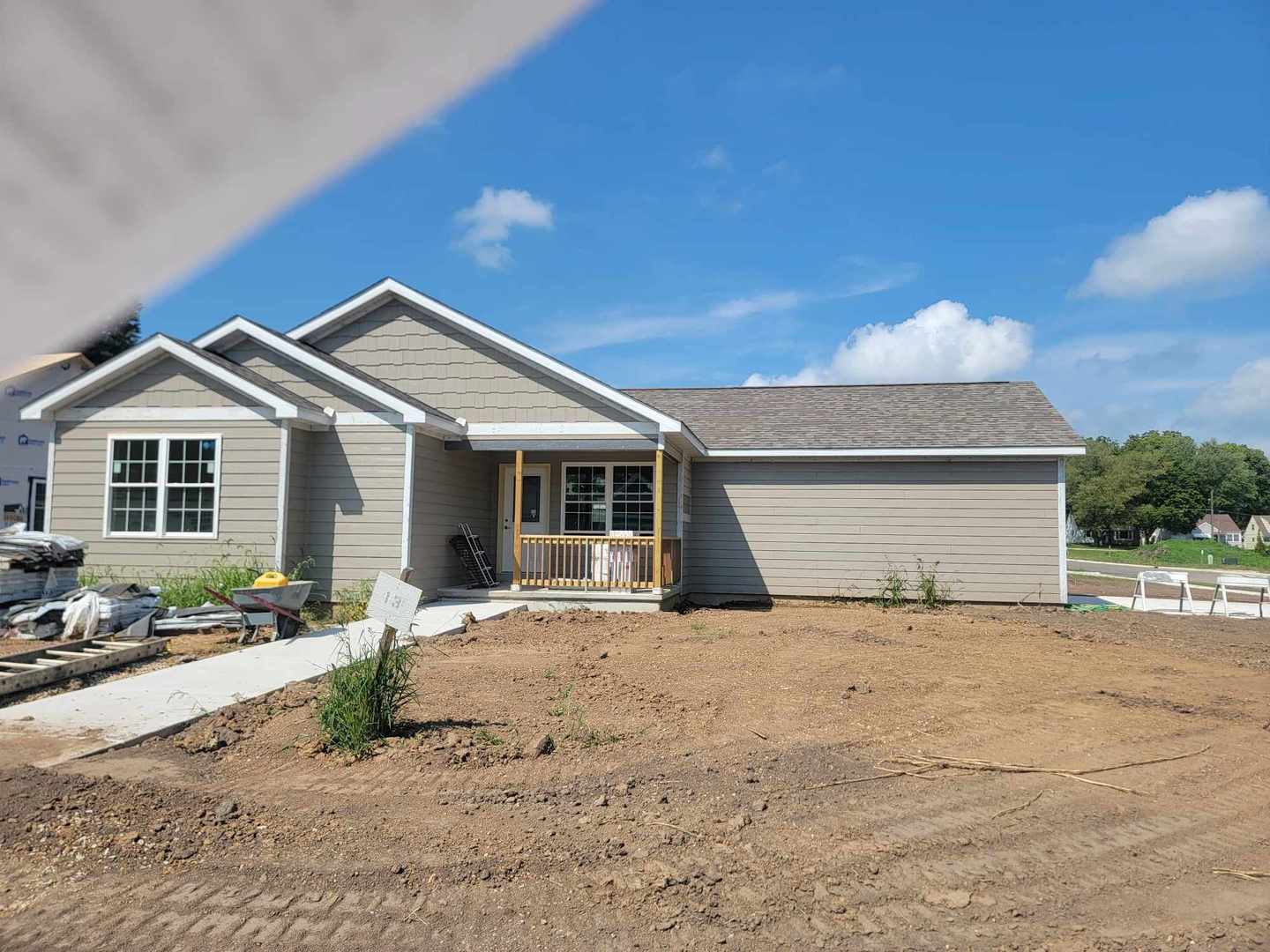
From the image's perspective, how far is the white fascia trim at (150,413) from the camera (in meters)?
12.4

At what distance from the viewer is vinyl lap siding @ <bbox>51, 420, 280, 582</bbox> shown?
1223 cm

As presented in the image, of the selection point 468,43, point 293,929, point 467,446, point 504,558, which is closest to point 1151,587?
point 504,558

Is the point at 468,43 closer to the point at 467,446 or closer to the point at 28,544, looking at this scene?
the point at 28,544

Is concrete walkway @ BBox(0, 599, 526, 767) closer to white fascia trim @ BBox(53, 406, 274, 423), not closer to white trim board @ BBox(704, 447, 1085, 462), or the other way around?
white fascia trim @ BBox(53, 406, 274, 423)

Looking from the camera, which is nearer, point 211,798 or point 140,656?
point 211,798

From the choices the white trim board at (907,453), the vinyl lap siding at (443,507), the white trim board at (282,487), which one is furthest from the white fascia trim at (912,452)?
the white trim board at (282,487)

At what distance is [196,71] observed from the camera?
658 millimetres

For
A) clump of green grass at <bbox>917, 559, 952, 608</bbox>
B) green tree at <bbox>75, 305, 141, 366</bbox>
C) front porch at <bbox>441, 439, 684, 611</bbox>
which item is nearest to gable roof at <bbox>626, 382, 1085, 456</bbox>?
front porch at <bbox>441, 439, 684, 611</bbox>

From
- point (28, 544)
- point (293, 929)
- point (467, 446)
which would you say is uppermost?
point (467, 446)

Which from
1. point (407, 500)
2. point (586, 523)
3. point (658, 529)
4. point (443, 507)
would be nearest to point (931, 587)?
point (658, 529)

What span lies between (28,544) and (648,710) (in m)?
7.69

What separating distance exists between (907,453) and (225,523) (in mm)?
10768

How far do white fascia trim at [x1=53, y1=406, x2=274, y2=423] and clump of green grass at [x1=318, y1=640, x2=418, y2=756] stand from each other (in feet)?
25.7

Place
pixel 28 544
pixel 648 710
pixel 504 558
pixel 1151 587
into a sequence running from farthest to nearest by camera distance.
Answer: pixel 1151 587, pixel 504 558, pixel 28 544, pixel 648 710
